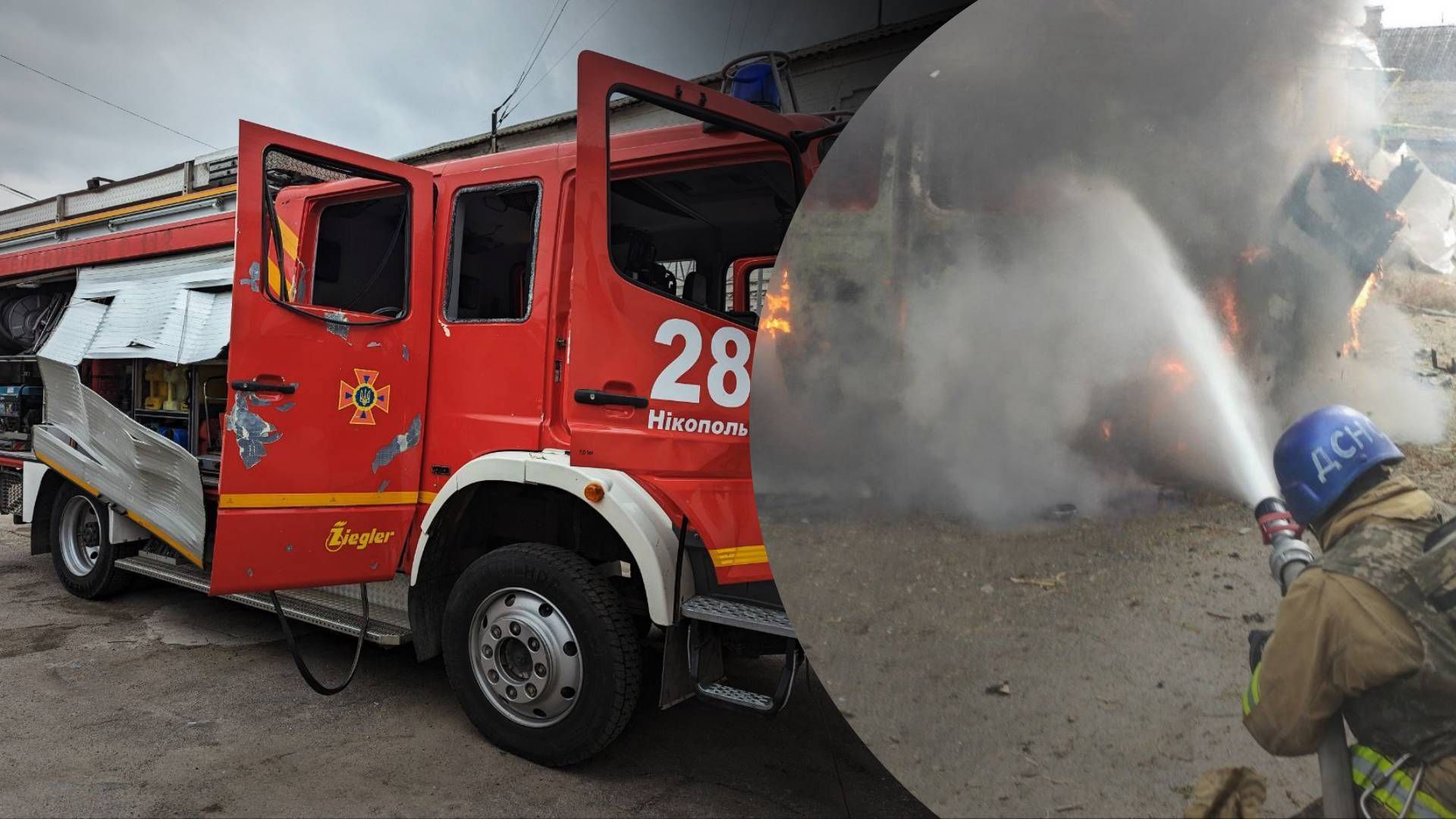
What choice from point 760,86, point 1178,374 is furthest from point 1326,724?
point 760,86

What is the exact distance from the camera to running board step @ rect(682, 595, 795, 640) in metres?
2.58

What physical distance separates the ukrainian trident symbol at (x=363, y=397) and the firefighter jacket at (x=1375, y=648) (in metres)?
3.15

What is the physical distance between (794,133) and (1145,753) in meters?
2.31

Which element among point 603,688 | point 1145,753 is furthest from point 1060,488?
point 603,688

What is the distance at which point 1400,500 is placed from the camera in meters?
1.57

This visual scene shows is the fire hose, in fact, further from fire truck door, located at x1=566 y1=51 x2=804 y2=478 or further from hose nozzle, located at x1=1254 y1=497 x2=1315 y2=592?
fire truck door, located at x1=566 y1=51 x2=804 y2=478

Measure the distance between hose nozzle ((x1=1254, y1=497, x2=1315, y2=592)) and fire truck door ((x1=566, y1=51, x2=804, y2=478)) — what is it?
166cm

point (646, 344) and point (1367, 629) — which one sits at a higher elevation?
point (646, 344)

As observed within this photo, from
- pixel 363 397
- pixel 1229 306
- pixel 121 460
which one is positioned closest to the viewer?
pixel 1229 306

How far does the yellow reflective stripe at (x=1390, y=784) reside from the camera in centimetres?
154

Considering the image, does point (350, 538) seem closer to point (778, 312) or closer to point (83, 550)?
point (778, 312)

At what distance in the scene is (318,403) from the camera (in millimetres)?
3326

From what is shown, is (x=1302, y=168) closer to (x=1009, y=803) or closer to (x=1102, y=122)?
(x=1102, y=122)

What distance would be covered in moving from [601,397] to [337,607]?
2192 mm
